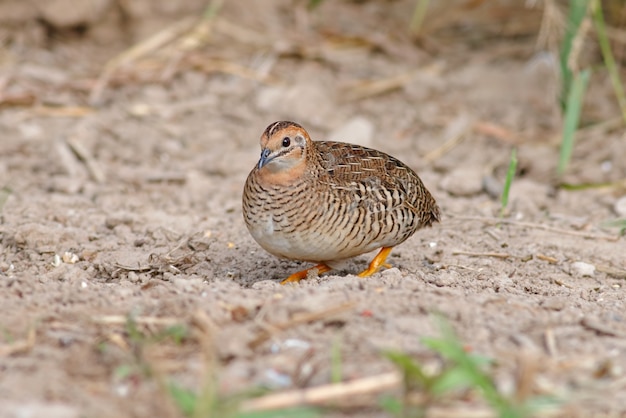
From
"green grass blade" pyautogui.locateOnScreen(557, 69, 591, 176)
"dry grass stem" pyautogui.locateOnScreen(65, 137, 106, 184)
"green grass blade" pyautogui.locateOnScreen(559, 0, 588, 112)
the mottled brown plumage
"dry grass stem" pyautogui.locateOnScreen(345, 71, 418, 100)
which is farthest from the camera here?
"dry grass stem" pyautogui.locateOnScreen(345, 71, 418, 100)

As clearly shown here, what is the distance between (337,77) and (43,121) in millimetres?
2589

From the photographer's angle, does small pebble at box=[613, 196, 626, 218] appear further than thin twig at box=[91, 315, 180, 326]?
Yes

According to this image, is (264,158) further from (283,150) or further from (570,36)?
(570,36)

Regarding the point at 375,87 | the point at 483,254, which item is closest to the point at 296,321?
the point at 483,254

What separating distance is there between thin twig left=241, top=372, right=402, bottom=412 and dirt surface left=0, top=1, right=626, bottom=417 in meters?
0.04

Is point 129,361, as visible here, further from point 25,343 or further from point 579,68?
point 579,68

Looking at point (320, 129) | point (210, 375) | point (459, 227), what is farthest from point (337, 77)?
point (210, 375)

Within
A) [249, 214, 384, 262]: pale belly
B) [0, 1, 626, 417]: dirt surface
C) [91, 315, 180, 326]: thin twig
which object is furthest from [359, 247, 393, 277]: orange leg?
[91, 315, 180, 326]: thin twig

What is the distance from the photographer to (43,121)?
7.75 metres

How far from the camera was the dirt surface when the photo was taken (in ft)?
11.6

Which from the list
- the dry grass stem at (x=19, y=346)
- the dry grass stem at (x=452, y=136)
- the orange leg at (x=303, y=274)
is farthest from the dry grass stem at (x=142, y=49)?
the dry grass stem at (x=19, y=346)

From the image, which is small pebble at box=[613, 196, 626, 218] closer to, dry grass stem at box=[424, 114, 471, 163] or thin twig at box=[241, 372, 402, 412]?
dry grass stem at box=[424, 114, 471, 163]

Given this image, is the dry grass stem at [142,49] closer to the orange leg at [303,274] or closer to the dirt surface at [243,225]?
the dirt surface at [243,225]

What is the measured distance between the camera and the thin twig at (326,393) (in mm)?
3129
